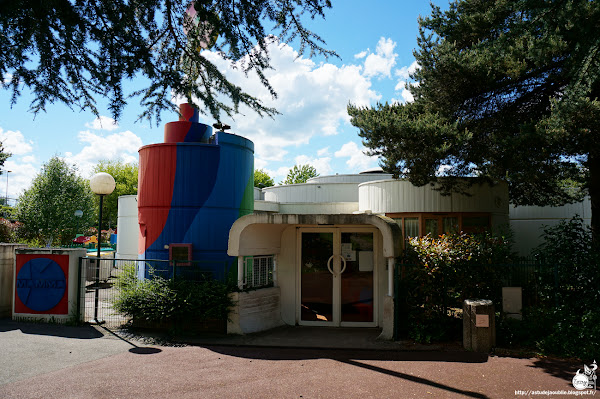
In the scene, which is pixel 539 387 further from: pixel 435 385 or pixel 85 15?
pixel 85 15

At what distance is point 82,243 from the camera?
26250 millimetres

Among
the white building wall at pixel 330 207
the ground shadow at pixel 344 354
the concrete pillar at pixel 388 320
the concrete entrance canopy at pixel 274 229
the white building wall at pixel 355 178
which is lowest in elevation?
the ground shadow at pixel 344 354

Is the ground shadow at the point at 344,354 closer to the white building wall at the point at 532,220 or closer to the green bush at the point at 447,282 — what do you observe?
the green bush at the point at 447,282

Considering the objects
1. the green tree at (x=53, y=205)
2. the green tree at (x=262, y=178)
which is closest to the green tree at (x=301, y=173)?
the green tree at (x=262, y=178)

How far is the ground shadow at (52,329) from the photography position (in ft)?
25.8

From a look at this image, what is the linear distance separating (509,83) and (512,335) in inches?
223

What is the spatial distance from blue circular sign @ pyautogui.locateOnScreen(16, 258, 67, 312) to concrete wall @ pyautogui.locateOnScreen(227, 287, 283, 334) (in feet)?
13.1

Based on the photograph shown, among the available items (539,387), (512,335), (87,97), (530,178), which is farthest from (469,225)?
(87,97)

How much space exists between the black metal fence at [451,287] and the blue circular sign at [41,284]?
7.21 metres

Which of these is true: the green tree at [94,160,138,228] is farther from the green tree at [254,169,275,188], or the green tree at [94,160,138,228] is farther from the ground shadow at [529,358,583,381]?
the ground shadow at [529,358,583,381]

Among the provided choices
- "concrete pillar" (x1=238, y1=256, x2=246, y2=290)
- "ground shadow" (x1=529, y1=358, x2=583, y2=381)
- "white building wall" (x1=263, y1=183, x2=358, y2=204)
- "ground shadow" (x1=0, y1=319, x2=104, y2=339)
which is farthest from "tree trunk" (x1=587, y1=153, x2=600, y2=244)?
"ground shadow" (x1=0, y1=319, x2=104, y2=339)

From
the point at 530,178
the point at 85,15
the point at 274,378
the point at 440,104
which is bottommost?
the point at 274,378

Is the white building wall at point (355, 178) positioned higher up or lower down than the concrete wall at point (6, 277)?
higher up

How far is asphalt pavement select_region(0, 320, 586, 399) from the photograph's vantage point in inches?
202
